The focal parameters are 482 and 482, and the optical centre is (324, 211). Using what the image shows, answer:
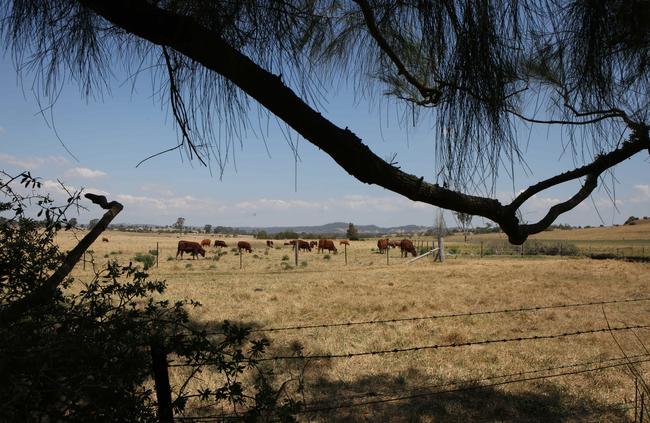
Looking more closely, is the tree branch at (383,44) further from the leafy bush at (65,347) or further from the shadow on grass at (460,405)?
the shadow on grass at (460,405)

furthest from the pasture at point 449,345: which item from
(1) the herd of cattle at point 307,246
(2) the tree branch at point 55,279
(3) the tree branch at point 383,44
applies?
(1) the herd of cattle at point 307,246

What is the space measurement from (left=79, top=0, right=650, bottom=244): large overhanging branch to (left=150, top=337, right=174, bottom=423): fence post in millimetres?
1015

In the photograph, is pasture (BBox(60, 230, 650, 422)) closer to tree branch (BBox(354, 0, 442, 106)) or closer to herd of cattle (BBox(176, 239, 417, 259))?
tree branch (BBox(354, 0, 442, 106))

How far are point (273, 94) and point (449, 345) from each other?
11.9 feet

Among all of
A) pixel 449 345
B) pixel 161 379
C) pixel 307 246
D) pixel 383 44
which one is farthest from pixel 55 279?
pixel 307 246

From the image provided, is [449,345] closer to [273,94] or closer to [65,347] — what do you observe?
[273,94]

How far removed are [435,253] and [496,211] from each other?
28538 mm

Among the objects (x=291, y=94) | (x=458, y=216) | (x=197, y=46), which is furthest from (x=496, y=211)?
(x=197, y=46)

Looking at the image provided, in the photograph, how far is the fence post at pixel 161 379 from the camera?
1957 millimetres

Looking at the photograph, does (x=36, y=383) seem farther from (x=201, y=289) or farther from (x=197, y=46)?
(x=201, y=289)

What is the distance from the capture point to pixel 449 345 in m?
4.50

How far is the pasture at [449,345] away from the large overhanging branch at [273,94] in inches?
52.7

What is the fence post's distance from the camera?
1957 millimetres

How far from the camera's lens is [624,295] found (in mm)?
11953
